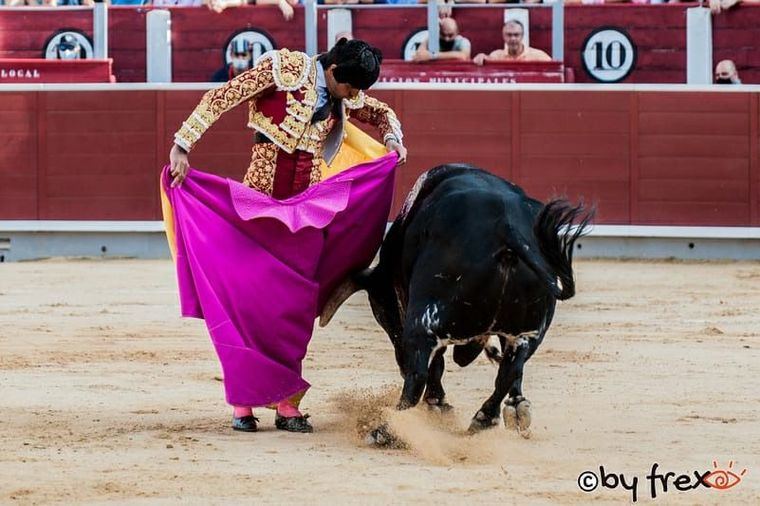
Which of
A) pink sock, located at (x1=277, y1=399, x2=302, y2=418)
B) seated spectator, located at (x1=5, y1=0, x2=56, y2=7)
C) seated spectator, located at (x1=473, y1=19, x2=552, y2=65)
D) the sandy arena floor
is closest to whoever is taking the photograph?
the sandy arena floor

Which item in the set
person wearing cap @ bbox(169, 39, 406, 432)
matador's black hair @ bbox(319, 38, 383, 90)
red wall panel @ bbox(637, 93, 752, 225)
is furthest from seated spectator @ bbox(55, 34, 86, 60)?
matador's black hair @ bbox(319, 38, 383, 90)

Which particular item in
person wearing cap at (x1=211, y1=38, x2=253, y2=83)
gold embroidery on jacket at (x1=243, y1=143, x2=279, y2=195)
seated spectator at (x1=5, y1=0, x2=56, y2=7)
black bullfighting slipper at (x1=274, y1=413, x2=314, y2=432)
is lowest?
black bullfighting slipper at (x1=274, y1=413, x2=314, y2=432)

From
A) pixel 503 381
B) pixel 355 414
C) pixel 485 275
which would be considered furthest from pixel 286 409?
pixel 485 275

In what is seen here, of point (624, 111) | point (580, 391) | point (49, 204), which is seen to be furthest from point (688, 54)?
point (580, 391)

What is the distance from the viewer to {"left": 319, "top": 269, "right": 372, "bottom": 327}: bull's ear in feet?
14.0

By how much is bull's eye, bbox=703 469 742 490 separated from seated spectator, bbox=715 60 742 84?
7.03m

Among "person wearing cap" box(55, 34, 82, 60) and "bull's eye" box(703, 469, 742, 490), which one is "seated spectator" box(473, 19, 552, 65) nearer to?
"person wearing cap" box(55, 34, 82, 60)

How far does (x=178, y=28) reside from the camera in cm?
1036

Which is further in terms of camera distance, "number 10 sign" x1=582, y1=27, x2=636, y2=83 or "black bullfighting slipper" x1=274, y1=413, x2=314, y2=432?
"number 10 sign" x1=582, y1=27, x2=636, y2=83

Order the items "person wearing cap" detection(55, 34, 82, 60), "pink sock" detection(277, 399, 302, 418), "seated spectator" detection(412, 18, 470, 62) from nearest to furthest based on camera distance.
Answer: "pink sock" detection(277, 399, 302, 418) < "seated spectator" detection(412, 18, 470, 62) < "person wearing cap" detection(55, 34, 82, 60)

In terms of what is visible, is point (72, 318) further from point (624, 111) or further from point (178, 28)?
point (624, 111)

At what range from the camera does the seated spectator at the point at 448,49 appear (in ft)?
32.6

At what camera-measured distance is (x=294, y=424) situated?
4086mm

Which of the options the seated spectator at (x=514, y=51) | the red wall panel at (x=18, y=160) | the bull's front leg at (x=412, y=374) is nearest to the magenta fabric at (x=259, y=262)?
the bull's front leg at (x=412, y=374)
